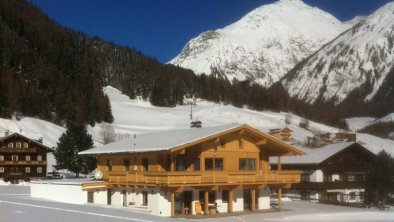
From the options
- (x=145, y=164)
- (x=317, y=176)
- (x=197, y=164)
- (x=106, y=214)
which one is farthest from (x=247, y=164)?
(x=317, y=176)

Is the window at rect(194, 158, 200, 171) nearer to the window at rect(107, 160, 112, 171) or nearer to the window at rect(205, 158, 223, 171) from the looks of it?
the window at rect(205, 158, 223, 171)

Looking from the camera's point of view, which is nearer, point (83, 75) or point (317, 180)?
point (317, 180)

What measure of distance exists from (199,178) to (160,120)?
119636 mm

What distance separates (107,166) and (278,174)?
12933mm

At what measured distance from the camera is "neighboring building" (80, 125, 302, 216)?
3900cm

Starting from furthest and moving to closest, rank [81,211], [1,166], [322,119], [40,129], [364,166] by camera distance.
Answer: [322,119]
[40,129]
[1,166]
[364,166]
[81,211]

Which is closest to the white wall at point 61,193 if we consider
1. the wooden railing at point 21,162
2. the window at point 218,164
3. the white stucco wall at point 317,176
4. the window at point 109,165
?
the window at point 109,165

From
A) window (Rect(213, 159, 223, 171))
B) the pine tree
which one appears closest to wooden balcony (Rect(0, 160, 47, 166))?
the pine tree

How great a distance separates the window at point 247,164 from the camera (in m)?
43.8

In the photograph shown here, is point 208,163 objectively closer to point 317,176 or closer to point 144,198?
point 144,198

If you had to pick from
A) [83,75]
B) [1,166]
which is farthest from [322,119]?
[1,166]

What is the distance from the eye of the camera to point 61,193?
45.0 m

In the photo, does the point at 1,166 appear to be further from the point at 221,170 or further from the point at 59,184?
the point at 221,170

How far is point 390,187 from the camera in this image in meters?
58.6
